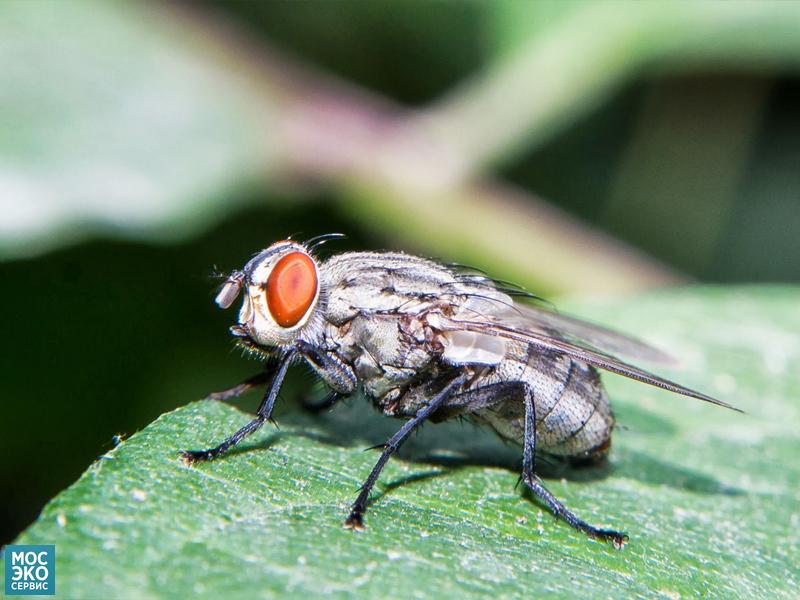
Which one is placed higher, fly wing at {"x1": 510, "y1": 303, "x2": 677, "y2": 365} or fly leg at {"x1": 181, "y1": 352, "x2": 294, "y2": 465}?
fly wing at {"x1": 510, "y1": 303, "x2": 677, "y2": 365}

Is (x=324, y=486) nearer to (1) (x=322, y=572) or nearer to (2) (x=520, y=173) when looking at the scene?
(1) (x=322, y=572)

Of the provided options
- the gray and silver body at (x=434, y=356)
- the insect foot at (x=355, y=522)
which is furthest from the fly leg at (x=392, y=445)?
the gray and silver body at (x=434, y=356)

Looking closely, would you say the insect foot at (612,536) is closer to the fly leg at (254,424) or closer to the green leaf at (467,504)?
the green leaf at (467,504)

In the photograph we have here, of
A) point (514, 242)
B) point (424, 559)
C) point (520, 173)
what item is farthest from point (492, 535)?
point (520, 173)

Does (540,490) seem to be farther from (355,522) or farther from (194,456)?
(194,456)

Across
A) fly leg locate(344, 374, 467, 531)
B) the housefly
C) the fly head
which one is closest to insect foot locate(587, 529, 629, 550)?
the housefly

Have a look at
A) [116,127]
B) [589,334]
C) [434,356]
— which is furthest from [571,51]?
[434,356]

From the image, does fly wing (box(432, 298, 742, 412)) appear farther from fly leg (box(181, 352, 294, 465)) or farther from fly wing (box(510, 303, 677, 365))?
fly leg (box(181, 352, 294, 465))
